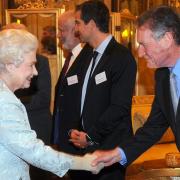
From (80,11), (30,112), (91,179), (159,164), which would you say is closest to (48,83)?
(30,112)

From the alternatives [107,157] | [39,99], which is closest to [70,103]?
[39,99]

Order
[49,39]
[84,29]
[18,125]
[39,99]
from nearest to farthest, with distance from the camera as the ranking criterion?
[18,125] → [84,29] → [39,99] → [49,39]

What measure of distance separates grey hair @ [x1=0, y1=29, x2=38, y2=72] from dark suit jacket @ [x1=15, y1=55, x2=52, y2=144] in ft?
4.88

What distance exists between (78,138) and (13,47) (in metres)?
1.09

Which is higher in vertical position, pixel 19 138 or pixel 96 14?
pixel 96 14

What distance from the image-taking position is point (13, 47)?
2.15 metres

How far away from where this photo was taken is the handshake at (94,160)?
A: 227 centimetres

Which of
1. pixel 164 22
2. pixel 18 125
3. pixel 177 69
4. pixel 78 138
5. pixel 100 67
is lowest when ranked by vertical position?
pixel 78 138

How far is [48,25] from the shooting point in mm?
4938

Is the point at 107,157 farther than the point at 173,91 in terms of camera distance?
Yes

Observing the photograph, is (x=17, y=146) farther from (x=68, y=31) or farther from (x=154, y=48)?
(x=68, y=31)

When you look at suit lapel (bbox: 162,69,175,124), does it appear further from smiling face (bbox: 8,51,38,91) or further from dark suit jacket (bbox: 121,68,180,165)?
smiling face (bbox: 8,51,38,91)

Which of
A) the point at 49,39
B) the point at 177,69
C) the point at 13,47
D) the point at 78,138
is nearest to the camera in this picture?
the point at 13,47

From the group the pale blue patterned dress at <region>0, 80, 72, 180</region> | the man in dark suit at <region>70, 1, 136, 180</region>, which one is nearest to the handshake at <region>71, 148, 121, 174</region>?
the pale blue patterned dress at <region>0, 80, 72, 180</region>
